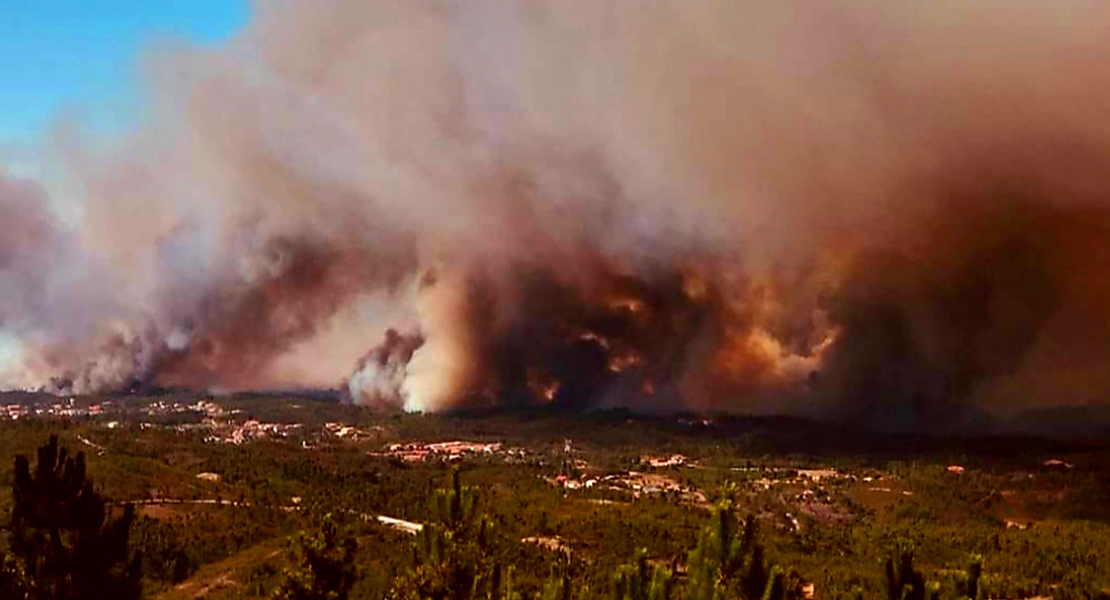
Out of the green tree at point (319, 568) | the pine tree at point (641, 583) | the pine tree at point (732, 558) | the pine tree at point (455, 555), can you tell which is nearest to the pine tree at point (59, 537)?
the green tree at point (319, 568)

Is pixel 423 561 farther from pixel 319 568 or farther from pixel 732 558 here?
pixel 732 558

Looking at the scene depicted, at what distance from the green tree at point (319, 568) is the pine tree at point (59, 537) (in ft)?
25.0

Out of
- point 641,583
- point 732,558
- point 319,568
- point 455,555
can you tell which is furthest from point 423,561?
point 732,558

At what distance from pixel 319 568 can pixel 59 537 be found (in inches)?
454

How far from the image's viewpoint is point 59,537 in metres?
39.4

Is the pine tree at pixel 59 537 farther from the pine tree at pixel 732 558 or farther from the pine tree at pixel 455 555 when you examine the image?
the pine tree at pixel 732 558

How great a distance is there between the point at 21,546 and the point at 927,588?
120ft

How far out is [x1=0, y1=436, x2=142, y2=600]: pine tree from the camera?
38.4 metres

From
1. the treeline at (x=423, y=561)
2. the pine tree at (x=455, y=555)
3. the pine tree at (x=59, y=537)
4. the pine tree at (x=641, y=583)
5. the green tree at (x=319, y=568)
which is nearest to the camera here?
the pine tree at (x=641, y=583)

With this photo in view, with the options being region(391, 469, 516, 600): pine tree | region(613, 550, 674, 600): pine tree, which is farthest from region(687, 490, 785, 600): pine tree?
region(391, 469, 516, 600): pine tree

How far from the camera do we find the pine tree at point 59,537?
38.4 m

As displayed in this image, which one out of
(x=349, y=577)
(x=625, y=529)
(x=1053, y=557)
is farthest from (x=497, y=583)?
(x=1053, y=557)

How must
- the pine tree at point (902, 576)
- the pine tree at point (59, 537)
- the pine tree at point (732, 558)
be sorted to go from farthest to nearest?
1. the pine tree at point (902, 576)
2. the pine tree at point (59, 537)
3. the pine tree at point (732, 558)

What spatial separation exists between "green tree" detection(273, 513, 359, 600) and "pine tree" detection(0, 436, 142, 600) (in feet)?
25.0
